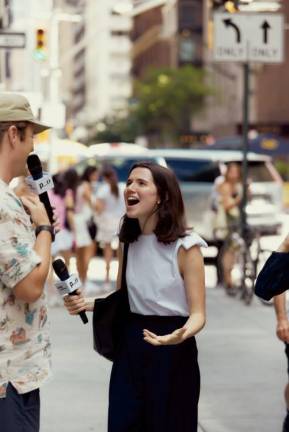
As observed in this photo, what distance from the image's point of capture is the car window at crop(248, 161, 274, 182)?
2623 cm

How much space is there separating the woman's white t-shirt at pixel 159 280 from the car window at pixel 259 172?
20987mm

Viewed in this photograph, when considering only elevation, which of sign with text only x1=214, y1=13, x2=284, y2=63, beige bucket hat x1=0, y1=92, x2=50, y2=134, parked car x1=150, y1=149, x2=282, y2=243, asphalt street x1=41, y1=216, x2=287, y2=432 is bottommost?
asphalt street x1=41, y1=216, x2=287, y2=432

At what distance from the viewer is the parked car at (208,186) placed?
75.8 ft

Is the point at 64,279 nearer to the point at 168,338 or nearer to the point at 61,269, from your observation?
the point at 61,269

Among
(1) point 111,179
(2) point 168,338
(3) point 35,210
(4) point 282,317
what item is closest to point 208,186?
(1) point 111,179

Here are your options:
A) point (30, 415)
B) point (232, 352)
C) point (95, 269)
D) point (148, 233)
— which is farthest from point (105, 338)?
point (95, 269)

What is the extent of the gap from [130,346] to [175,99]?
74440 mm

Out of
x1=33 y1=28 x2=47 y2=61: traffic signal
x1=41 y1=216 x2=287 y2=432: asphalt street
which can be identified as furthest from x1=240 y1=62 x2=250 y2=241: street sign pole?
x1=33 y1=28 x2=47 y2=61: traffic signal

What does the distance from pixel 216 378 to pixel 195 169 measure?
14.6 m

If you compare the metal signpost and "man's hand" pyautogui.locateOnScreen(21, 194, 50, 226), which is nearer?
"man's hand" pyautogui.locateOnScreen(21, 194, 50, 226)

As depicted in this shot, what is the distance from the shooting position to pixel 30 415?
444 cm

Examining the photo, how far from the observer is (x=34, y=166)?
186 inches

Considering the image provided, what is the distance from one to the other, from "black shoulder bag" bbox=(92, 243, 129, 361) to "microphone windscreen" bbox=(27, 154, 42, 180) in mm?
773

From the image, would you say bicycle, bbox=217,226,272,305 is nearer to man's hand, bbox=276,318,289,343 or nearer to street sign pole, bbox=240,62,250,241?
street sign pole, bbox=240,62,250,241
